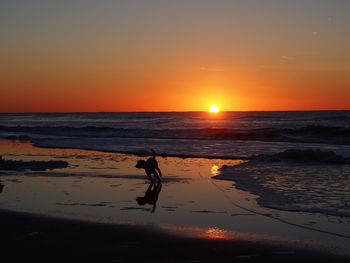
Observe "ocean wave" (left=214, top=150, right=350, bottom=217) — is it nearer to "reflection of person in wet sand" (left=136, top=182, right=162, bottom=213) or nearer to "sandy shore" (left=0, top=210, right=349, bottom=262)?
"reflection of person in wet sand" (left=136, top=182, right=162, bottom=213)

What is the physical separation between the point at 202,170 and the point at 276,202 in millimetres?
7039

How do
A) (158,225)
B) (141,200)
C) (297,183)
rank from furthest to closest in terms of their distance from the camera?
(297,183), (141,200), (158,225)

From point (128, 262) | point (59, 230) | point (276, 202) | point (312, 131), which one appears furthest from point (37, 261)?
point (312, 131)

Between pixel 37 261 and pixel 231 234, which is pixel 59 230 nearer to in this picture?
pixel 37 261

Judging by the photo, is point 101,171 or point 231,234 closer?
point 231,234

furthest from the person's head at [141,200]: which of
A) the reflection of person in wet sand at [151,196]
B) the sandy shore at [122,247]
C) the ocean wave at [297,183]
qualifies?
the ocean wave at [297,183]

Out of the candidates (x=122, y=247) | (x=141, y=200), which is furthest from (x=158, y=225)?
(x=141, y=200)

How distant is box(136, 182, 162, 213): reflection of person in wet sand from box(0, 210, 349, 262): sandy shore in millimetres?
2135

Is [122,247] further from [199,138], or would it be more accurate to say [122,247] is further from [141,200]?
[199,138]

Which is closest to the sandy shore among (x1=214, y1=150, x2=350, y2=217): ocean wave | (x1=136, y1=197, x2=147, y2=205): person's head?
(x1=136, y1=197, x2=147, y2=205): person's head

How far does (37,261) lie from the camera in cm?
649

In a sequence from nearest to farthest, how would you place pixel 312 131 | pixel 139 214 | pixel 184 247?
pixel 184 247, pixel 139 214, pixel 312 131

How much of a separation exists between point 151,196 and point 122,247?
15.1ft

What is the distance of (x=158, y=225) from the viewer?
28.3 feet
